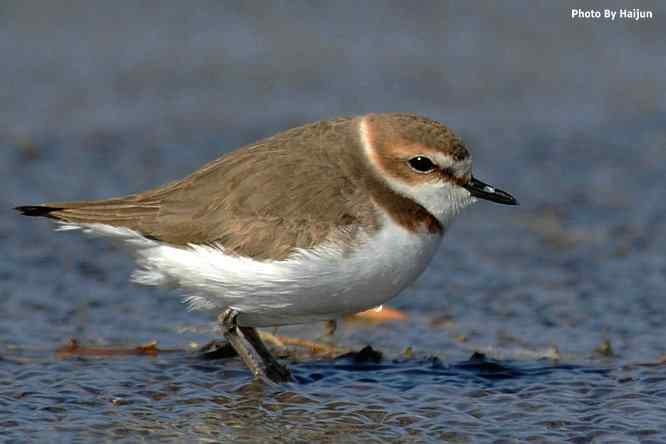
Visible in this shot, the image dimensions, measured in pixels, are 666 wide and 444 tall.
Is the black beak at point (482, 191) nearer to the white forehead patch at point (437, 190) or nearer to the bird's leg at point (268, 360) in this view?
the white forehead patch at point (437, 190)

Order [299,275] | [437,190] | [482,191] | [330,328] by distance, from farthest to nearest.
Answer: [330,328], [482,191], [437,190], [299,275]

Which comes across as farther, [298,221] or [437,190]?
[437,190]

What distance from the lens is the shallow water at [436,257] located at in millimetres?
5422

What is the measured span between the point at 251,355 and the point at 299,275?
2.08ft

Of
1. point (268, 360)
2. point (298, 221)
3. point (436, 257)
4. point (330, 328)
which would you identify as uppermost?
point (436, 257)

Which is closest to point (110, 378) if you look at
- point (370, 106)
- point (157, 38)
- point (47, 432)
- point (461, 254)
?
point (47, 432)

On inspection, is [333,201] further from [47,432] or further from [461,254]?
[461,254]

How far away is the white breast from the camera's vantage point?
5652 millimetres

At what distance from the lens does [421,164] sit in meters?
6.01

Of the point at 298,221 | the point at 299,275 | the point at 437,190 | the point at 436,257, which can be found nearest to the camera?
the point at 299,275

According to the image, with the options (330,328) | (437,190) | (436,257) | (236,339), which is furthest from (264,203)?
(436,257)

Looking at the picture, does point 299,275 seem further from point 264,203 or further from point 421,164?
point 421,164

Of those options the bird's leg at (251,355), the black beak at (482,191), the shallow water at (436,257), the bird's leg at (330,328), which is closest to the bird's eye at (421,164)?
the black beak at (482,191)

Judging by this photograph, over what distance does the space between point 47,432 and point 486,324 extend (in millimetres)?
3152
